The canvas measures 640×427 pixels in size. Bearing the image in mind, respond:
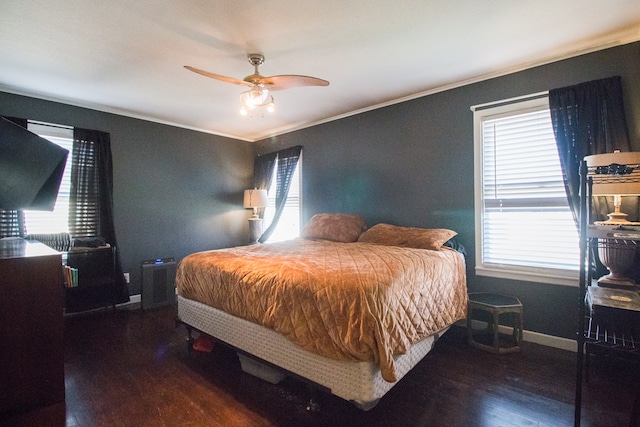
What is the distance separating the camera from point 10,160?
209cm

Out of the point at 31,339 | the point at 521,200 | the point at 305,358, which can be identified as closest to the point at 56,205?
the point at 31,339

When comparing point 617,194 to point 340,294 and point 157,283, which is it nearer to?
point 340,294

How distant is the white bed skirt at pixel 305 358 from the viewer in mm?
1532

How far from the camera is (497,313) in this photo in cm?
240

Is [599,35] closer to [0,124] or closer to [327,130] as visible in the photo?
[327,130]

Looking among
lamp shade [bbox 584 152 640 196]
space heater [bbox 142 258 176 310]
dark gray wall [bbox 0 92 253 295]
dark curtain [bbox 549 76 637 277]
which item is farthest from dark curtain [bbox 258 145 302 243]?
lamp shade [bbox 584 152 640 196]

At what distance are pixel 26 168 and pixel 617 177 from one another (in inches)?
164

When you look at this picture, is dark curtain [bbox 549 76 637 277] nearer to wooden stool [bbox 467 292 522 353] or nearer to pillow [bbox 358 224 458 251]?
wooden stool [bbox 467 292 522 353]

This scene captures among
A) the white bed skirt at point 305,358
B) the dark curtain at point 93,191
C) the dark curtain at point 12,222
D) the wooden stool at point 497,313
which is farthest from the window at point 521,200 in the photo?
the dark curtain at point 12,222

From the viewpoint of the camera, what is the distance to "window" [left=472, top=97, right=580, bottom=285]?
256cm

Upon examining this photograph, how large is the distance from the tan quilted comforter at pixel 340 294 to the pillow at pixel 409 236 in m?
0.15

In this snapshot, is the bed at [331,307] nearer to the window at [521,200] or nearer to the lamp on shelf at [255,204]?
the window at [521,200]

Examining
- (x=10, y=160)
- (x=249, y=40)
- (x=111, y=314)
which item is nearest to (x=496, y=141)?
(x=249, y=40)

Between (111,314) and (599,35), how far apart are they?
545 cm
